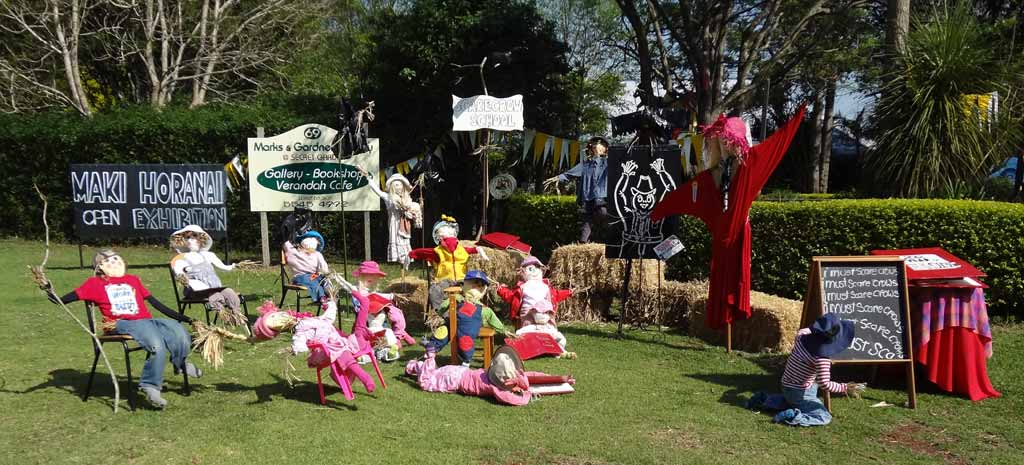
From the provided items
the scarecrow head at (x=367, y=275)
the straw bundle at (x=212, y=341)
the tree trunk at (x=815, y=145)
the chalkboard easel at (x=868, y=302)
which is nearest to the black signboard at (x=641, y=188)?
the chalkboard easel at (x=868, y=302)

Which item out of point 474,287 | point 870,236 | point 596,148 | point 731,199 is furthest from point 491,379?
point 870,236

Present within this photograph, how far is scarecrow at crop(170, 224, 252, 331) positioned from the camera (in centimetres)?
827

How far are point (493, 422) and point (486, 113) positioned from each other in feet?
21.9

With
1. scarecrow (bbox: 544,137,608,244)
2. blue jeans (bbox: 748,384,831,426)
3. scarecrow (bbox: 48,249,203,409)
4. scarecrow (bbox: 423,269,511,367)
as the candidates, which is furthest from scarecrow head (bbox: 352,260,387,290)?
scarecrow (bbox: 544,137,608,244)

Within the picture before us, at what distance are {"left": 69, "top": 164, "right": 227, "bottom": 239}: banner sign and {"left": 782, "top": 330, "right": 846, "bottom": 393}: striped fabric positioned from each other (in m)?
9.96

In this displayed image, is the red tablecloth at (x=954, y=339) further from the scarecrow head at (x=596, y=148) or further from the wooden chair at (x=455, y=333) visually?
the scarecrow head at (x=596, y=148)

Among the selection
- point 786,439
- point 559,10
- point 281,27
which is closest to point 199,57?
point 281,27

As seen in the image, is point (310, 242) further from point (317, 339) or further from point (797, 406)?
point (797, 406)

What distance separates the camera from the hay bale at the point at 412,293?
958 cm

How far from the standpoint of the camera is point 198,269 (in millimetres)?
8508

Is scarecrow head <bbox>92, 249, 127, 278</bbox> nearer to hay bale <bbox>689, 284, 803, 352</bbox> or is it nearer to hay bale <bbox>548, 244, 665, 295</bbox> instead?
hay bale <bbox>548, 244, 665, 295</bbox>

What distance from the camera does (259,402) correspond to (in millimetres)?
6207

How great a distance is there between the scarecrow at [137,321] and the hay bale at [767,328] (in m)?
5.34

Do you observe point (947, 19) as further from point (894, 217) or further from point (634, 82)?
point (634, 82)
